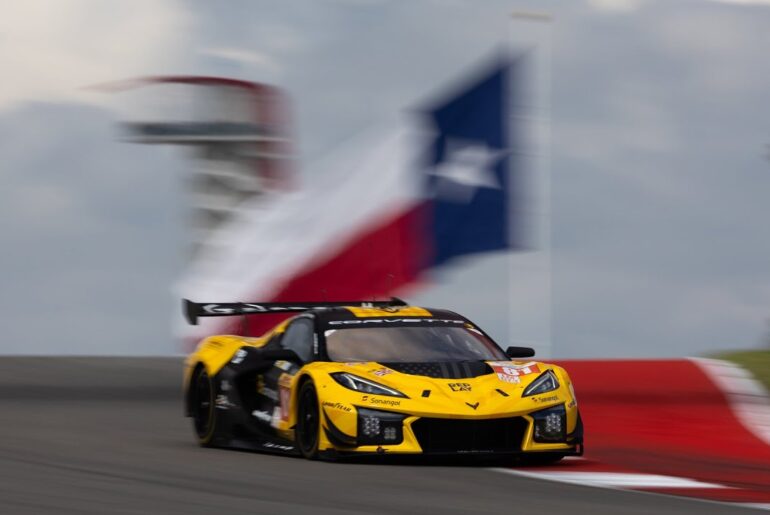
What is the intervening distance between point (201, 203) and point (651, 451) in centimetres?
1184

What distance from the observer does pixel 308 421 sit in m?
11.0

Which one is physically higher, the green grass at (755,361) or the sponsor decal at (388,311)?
the sponsor decal at (388,311)

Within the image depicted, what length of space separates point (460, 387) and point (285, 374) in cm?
147

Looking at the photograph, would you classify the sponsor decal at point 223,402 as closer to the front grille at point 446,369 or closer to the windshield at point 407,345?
the windshield at point 407,345

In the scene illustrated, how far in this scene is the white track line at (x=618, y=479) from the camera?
9914 mm

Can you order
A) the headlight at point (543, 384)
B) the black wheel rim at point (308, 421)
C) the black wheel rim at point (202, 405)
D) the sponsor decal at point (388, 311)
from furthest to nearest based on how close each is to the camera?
the black wheel rim at point (202, 405) < the sponsor decal at point (388, 311) < the black wheel rim at point (308, 421) < the headlight at point (543, 384)

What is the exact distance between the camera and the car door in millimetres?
11461

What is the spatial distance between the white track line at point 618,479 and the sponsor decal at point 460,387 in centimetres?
57

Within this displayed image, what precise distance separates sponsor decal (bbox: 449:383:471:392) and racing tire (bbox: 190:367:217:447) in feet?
8.79

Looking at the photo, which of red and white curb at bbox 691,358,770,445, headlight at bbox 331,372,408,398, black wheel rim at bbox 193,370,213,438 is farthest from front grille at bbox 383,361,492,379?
red and white curb at bbox 691,358,770,445

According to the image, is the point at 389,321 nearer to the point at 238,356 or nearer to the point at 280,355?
the point at 280,355

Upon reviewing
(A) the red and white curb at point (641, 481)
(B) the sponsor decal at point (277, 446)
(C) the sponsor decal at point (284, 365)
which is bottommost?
(A) the red and white curb at point (641, 481)

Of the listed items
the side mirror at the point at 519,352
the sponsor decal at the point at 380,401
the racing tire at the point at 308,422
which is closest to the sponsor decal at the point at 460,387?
the sponsor decal at the point at 380,401

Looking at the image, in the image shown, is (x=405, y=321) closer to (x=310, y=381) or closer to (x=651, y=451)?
(x=310, y=381)
